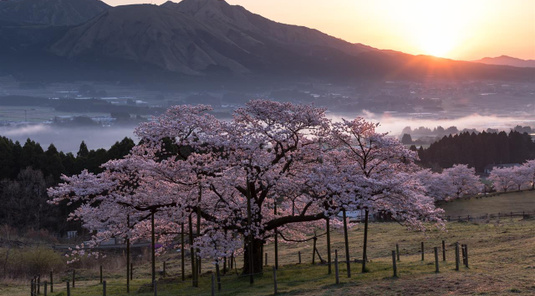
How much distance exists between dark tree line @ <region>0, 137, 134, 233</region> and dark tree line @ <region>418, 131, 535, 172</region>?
314ft

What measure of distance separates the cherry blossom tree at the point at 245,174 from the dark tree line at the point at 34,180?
142ft

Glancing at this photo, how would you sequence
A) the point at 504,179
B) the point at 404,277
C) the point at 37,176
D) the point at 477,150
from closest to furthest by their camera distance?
the point at 404,277
the point at 37,176
the point at 504,179
the point at 477,150

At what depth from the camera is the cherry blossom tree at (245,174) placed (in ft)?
104

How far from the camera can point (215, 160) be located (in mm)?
33344

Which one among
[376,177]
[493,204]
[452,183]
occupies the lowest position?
[493,204]

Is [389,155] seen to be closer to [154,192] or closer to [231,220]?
[231,220]

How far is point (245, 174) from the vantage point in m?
32.0

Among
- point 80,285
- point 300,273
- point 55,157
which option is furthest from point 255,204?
point 55,157

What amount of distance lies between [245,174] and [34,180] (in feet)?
173

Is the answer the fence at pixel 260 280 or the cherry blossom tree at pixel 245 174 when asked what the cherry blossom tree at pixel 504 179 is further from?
the cherry blossom tree at pixel 245 174

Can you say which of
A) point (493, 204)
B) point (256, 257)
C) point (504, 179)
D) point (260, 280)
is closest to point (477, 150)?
point (504, 179)

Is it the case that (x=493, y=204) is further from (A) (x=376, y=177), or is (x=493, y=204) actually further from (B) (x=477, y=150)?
(B) (x=477, y=150)

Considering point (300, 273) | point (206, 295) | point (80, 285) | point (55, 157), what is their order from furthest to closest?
point (55, 157)
point (80, 285)
point (300, 273)
point (206, 295)

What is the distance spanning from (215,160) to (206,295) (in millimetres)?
7493
